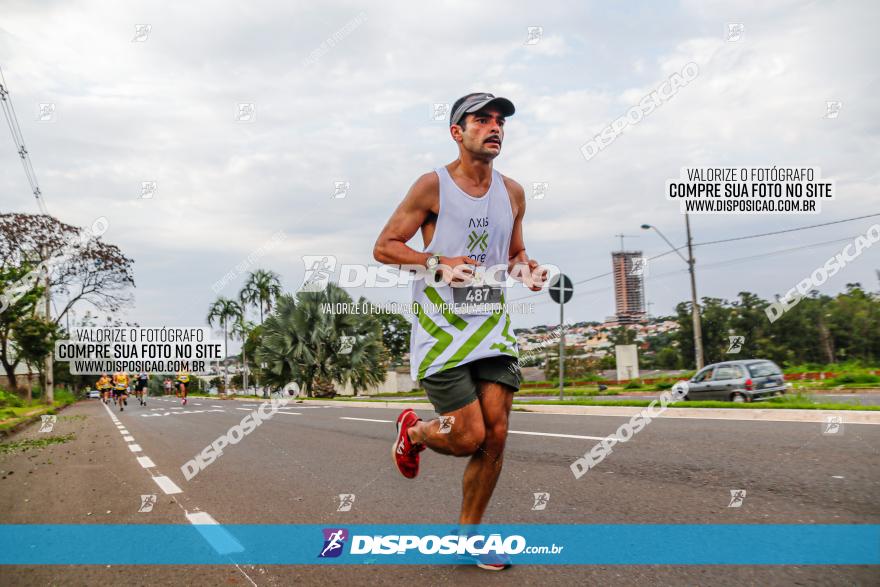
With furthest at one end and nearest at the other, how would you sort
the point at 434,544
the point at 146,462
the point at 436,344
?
the point at 146,462, the point at 434,544, the point at 436,344

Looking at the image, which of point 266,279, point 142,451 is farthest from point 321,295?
point 266,279

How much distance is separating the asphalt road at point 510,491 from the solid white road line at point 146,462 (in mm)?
88

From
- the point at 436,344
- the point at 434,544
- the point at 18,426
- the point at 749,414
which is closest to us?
the point at 436,344

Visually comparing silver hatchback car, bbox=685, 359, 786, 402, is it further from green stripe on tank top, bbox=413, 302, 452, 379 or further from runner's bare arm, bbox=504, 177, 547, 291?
green stripe on tank top, bbox=413, 302, 452, 379

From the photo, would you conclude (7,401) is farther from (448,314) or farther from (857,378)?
(857,378)

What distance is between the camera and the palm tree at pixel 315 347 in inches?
1275

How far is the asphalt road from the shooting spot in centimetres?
319

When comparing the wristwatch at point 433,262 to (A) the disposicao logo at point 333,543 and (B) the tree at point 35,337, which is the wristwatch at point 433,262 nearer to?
(A) the disposicao logo at point 333,543

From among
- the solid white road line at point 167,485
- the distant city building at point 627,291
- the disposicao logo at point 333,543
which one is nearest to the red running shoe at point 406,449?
the disposicao logo at point 333,543

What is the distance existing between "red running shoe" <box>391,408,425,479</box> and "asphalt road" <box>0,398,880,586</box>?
486 millimetres

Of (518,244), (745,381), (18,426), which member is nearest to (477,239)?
(518,244)

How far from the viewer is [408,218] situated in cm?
317

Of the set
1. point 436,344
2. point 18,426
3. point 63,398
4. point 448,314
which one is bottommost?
point 63,398

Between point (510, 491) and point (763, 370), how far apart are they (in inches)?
512
